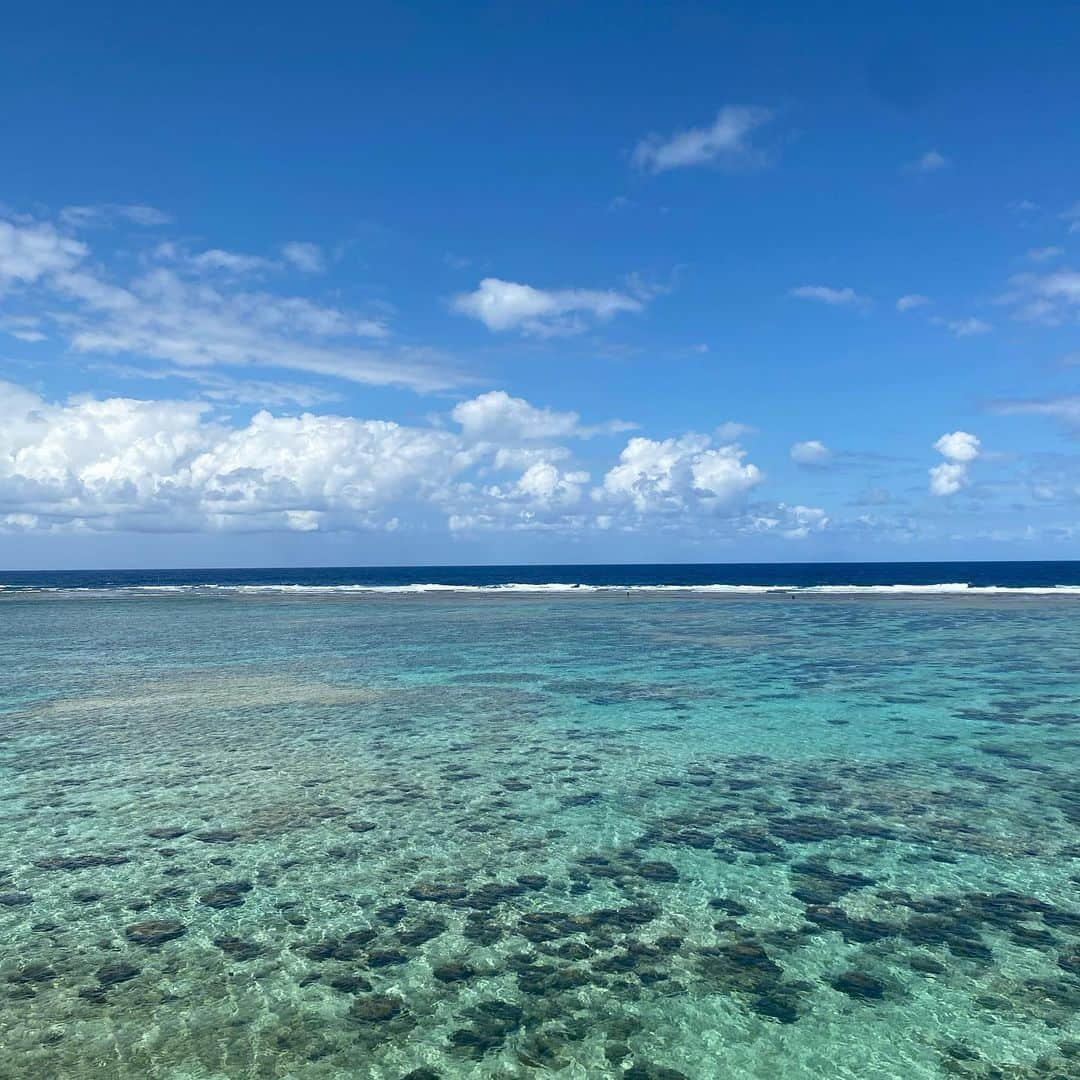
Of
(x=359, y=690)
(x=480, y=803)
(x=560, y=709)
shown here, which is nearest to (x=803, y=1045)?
(x=480, y=803)

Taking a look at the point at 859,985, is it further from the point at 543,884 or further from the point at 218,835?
the point at 218,835

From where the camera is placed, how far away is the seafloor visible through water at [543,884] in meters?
9.04

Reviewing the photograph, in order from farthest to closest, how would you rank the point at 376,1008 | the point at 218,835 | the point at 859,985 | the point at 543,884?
the point at 218,835, the point at 543,884, the point at 859,985, the point at 376,1008

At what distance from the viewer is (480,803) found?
1755 centimetres

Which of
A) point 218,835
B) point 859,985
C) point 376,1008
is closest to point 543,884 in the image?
point 376,1008

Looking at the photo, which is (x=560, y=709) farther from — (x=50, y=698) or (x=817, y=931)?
(x=50, y=698)

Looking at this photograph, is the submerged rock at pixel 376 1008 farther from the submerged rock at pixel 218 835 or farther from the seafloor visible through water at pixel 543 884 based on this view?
the submerged rock at pixel 218 835

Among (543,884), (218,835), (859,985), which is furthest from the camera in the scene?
(218,835)

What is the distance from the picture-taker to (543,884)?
1321 centimetres

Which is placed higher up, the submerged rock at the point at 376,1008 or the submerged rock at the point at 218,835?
the submerged rock at the point at 218,835

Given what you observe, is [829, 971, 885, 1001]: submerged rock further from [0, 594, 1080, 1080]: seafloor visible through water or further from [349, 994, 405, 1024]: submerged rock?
[349, 994, 405, 1024]: submerged rock

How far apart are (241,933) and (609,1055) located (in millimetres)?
5872

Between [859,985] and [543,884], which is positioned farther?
[543,884]

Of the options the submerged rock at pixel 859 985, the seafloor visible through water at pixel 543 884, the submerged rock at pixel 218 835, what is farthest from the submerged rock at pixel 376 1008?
the submerged rock at pixel 218 835
